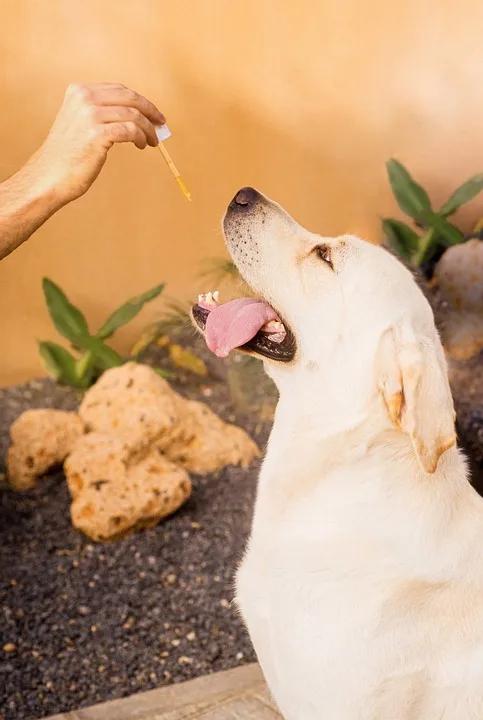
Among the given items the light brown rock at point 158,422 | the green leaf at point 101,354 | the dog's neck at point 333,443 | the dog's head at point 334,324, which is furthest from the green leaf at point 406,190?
the dog's neck at point 333,443

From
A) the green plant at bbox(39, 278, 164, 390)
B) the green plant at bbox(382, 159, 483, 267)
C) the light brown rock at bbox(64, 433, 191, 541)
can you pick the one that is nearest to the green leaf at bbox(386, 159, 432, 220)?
the green plant at bbox(382, 159, 483, 267)

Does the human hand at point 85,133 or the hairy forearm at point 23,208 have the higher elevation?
the human hand at point 85,133

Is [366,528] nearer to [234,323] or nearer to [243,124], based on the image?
[234,323]

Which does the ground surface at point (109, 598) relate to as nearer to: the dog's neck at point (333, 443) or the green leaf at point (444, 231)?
the dog's neck at point (333, 443)

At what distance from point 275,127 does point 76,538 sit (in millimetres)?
2069

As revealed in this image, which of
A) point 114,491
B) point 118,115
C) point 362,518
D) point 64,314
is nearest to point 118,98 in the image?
point 118,115

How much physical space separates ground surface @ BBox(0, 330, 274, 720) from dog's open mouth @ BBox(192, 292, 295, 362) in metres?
1.43

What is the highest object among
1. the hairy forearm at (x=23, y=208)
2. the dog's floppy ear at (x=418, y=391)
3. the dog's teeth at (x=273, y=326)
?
the hairy forearm at (x=23, y=208)

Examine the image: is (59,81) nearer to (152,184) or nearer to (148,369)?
(152,184)

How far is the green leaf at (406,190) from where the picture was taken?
447 centimetres

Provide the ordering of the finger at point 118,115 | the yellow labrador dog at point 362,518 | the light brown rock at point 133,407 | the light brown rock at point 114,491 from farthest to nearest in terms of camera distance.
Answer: the light brown rock at point 133,407, the light brown rock at point 114,491, the finger at point 118,115, the yellow labrador dog at point 362,518

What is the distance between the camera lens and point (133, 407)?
4.00m

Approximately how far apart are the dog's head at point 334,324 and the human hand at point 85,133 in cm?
31

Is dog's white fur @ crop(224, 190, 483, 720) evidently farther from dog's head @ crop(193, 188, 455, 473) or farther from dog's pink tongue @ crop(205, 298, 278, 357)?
dog's pink tongue @ crop(205, 298, 278, 357)
